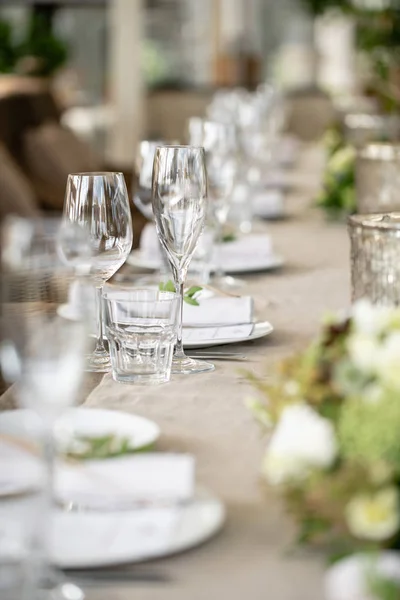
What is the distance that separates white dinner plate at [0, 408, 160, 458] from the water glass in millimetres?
206

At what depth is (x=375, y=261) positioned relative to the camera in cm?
126

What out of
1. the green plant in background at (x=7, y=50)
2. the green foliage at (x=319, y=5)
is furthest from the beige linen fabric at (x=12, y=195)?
the green foliage at (x=319, y=5)

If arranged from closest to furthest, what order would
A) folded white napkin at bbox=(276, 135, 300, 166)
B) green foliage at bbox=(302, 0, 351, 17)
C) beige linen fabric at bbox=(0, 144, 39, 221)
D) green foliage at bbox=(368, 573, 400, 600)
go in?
green foliage at bbox=(368, 573, 400, 600) → beige linen fabric at bbox=(0, 144, 39, 221) → folded white napkin at bbox=(276, 135, 300, 166) → green foliage at bbox=(302, 0, 351, 17)

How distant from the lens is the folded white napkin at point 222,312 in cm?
135

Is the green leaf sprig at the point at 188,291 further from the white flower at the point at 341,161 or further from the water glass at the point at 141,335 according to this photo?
the white flower at the point at 341,161

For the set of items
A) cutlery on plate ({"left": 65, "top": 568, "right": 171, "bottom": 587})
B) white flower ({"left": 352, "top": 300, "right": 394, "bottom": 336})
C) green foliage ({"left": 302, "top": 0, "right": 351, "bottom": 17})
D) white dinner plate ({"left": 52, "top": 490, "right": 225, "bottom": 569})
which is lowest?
cutlery on plate ({"left": 65, "top": 568, "right": 171, "bottom": 587})

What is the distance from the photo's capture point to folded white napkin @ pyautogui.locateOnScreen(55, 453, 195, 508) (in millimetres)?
769

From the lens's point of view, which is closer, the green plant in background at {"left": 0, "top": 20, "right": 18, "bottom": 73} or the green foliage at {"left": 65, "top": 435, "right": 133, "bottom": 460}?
the green foliage at {"left": 65, "top": 435, "right": 133, "bottom": 460}

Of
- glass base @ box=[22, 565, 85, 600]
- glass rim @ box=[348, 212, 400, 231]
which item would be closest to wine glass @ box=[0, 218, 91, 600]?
glass base @ box=[22, 565, 85, 600]

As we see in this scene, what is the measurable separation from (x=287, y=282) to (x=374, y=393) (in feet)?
3.56

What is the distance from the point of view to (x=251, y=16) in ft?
38.2

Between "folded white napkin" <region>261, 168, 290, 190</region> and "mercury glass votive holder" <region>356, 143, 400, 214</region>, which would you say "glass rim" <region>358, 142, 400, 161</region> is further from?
"folded white napkin" <region>261, 168, 290, 190</region>

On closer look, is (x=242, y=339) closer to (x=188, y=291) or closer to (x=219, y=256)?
(x=188, y=291)

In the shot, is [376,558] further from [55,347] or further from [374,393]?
[55,347]
